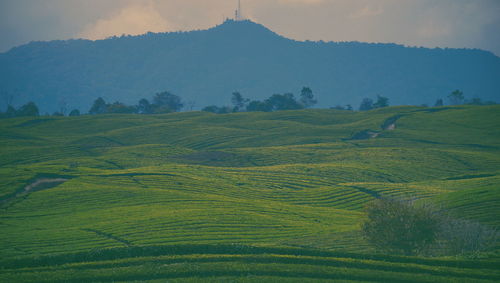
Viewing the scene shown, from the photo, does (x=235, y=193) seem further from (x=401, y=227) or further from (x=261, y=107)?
(x=261, y=107)

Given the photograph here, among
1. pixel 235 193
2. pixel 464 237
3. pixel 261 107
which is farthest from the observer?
pixel 261 107

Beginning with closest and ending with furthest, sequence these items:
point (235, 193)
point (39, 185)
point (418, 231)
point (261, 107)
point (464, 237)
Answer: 1. point (464, 237)
2. point (418, 231)
3. point (235, 193)
4. point (39, 185)
5. point (261, 107)

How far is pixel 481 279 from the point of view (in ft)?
91.2

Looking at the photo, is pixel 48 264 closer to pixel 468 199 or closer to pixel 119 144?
pixel 468 199

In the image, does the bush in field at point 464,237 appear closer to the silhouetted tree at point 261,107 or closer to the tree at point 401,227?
the tree at point 401,227

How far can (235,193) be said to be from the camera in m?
64.9

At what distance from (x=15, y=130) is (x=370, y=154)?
81705 millimetres

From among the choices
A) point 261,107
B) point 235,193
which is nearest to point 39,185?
point 235,193

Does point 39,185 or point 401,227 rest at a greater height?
point 39,185

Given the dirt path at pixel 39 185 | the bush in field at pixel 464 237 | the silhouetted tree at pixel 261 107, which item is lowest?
the bush in field at pixel 464 237

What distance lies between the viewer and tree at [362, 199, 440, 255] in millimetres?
36469

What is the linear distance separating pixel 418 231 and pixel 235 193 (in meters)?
31.4

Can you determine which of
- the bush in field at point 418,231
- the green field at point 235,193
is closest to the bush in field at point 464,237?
the bush in field at point 418,231

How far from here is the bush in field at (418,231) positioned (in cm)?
3594
